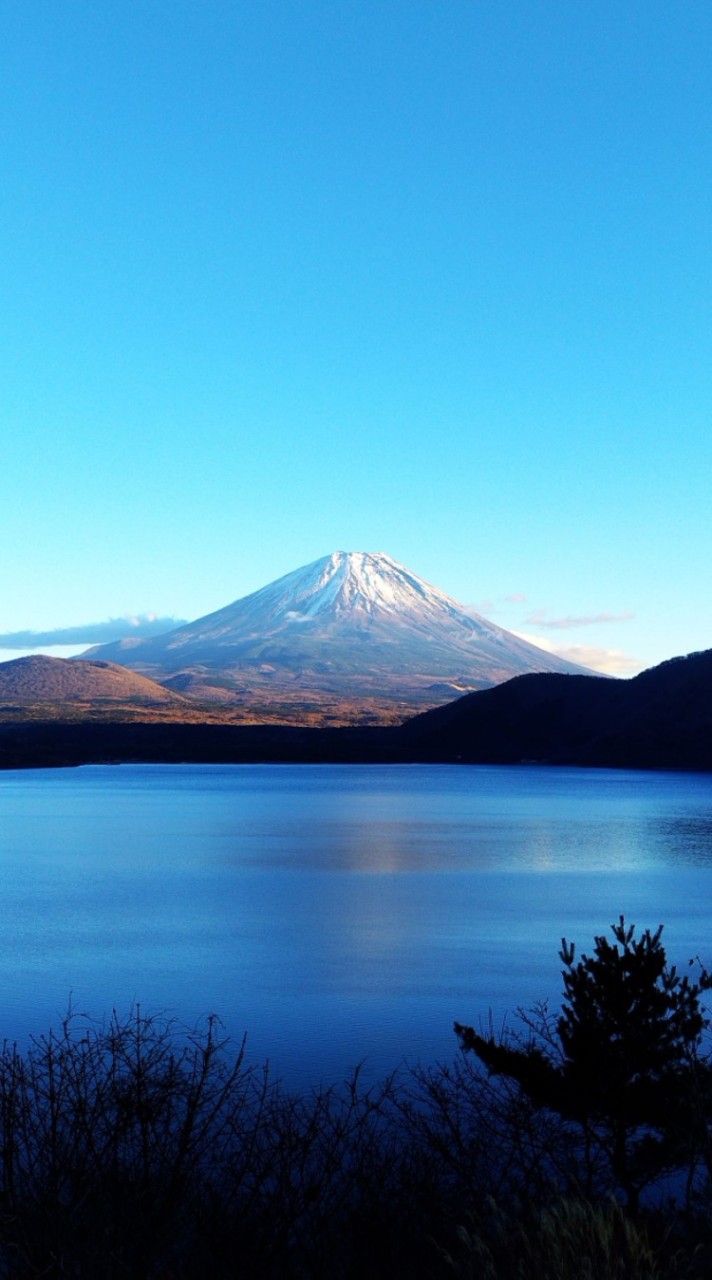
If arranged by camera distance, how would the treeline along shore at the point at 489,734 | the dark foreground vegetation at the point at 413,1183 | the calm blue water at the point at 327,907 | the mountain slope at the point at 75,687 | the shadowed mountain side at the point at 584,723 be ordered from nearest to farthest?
the dark foreground vegetation at the point at 413,1183
the calm blue water at the point at 327,907
the shadowed mountain side at the point at 584,723
the treeline along shore at the point at 489,734
the mountain slope at the point at 75,687

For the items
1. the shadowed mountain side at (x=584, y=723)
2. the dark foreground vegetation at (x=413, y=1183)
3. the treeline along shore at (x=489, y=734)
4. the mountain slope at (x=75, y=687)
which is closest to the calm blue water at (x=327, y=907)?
the dark foreground vegetation at (x=413, y=1183)

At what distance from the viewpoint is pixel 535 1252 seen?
173 inches

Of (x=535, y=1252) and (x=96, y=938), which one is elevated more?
(x=535, y=1252)

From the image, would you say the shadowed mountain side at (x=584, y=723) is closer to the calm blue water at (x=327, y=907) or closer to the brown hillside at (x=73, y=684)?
the calm blue water at (x=327, y=907)

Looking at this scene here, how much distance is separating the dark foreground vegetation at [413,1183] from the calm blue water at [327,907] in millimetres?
3226

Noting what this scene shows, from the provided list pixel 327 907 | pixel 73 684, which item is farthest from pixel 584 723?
pixel 73 684

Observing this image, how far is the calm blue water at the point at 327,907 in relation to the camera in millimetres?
12875

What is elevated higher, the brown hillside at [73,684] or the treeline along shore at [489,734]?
the brown hillside at [73,684]

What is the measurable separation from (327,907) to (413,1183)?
595 inches

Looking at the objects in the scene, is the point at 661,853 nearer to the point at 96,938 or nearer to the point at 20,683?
the point at 96,938

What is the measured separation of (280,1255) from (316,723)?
107 meters

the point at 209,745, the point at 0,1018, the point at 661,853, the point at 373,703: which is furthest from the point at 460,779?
the point at 373,703

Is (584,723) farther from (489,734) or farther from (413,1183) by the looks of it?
(413,1183)

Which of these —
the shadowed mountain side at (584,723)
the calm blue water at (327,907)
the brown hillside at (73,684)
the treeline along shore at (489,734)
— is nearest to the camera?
the calm blue water at (327,907)
